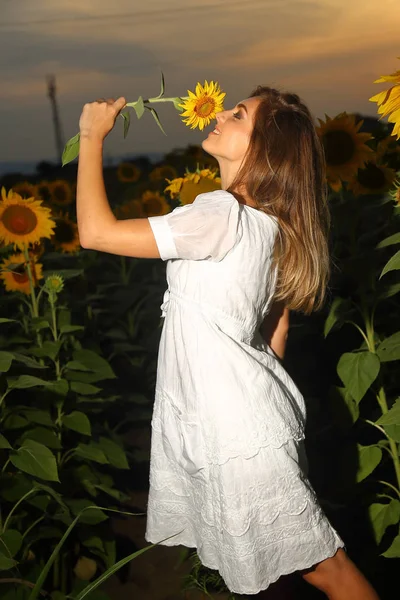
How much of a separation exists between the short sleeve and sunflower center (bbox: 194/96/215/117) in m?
0.19

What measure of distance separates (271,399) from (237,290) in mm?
220

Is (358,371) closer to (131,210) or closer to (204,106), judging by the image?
(204,106)

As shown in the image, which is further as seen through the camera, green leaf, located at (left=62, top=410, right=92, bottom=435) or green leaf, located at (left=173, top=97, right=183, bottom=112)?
green leaf, located at (left=62, top=410, right=92, bottom=435)

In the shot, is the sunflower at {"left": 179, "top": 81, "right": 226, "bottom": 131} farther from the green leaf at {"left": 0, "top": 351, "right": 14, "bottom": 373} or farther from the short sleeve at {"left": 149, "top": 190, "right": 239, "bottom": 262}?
the green leaf at {"left": 0, "top": 351, "right": 14, "bottom": 373}

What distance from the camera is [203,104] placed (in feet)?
5.72

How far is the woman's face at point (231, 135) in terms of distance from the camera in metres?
1.78

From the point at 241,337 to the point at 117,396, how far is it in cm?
91

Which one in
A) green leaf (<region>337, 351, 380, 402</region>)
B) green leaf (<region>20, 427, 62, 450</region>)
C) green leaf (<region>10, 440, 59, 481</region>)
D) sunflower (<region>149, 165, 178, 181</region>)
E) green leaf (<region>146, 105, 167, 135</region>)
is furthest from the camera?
sunflower (<region>149, 165, 178, 181</region>)

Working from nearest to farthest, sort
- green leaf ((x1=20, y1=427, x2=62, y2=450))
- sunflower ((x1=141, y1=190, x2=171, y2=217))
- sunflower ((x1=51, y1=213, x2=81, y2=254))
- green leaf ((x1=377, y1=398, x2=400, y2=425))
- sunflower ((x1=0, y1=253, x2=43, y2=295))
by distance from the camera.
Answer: green leaf ((x1=377, y1=398, x2=400, y2=425)) → green leaf ((x1=20, y1=427, x2=62, y2=450)) → sunflower ((x1=0, y1=253, x2=43, y2=295)) → sunflower ((x1=51, y1=213, x2=81, y2=254)) → sunflower ((x1=141, y1=190, x2=171, y2=217))

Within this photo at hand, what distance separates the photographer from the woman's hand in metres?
1.61

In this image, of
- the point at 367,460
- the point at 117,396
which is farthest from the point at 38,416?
the point at 367,460

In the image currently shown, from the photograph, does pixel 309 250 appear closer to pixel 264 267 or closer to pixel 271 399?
pixel 264 267

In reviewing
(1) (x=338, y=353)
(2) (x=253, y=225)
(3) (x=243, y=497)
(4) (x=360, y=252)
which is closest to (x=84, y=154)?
(2) (x=253, y=225)

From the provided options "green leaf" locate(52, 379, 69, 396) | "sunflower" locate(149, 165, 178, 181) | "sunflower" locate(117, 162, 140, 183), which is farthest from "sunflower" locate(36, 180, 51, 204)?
"green leaf" locate(52, 379, 69, 396)
